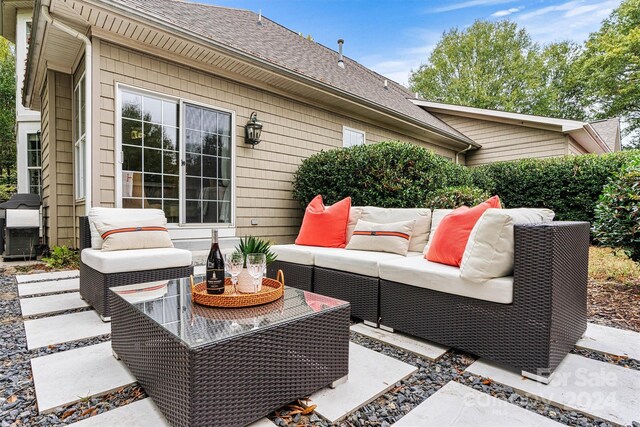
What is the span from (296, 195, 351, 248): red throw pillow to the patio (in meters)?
1.20

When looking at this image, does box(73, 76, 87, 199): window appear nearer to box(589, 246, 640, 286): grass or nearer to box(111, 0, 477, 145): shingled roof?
box(111, 0, 477, 145): shingled roof

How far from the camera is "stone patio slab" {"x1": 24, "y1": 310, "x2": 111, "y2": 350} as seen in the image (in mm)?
2243

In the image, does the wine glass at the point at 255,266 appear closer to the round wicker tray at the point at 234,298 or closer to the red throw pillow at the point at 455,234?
the round wicker tray at the point at 234,298

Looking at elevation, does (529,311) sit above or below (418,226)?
below

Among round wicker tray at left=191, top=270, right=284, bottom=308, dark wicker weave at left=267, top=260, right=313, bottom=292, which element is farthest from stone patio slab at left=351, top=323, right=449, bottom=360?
round wicker tray at left=191, top=270, right=284, bottom=308

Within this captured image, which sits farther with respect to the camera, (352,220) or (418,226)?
(352,220)

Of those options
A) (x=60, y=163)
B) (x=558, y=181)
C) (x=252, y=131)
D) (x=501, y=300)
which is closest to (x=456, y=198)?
(x=501, y=300)

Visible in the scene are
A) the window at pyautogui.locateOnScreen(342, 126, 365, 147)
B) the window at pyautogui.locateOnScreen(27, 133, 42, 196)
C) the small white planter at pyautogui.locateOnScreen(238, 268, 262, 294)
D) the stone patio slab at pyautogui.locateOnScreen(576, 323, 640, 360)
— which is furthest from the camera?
the window at pyautogui.locateOnScreen(27, 133, 42, 196)

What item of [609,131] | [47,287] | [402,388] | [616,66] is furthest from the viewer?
[616,66]

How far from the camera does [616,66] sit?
1484 cm

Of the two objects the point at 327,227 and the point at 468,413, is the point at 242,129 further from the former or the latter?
the point at 468,413

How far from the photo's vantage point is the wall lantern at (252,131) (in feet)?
17.3

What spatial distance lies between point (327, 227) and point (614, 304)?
266 cm

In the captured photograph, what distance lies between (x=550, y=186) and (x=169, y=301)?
7.88 metres
